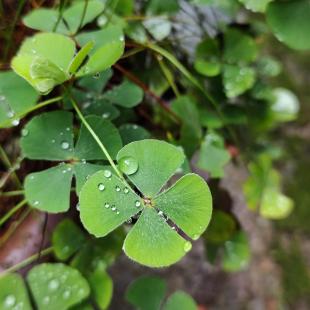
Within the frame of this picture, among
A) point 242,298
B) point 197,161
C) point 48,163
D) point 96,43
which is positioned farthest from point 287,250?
point 96,43

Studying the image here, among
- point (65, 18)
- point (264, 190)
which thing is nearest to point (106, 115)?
point (65, 18)

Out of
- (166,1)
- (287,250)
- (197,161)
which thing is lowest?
(287,250)

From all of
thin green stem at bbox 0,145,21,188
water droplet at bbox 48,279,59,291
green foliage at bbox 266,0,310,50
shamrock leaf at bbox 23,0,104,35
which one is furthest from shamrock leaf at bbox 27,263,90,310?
green foliage at bbox 266,0,310,50

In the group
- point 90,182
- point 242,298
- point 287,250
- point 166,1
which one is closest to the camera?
point 90,182

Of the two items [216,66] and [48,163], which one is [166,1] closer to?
[216,66]

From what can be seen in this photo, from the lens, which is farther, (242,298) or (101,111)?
(242,298)

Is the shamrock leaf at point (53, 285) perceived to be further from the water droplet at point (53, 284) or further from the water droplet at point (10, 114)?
the water droplet at point (10, 114)

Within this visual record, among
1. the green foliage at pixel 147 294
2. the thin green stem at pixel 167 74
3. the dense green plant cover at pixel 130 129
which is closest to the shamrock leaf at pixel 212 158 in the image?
the dense green plant cover at pixel 130 129

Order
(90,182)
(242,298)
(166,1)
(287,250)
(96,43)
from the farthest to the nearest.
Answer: (287,250)
(242,298)
(166,1)
(96,43)
(90,182)
